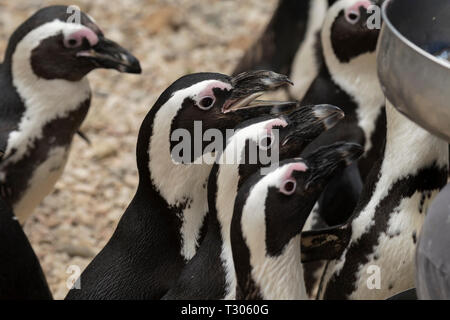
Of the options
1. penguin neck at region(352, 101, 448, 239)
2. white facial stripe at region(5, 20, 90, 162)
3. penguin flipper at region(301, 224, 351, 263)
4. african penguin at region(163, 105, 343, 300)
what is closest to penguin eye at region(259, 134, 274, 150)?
african penguin at region(163, 105, 343, 300)

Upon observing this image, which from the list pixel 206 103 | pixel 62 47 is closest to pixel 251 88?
pixel 206 103

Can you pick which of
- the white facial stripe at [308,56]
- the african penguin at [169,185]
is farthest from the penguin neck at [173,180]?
the white facial stripe at [308,56]

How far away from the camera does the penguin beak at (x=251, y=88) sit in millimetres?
1696

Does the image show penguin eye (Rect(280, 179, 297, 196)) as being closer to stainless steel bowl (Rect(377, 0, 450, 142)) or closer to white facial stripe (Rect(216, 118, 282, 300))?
white facial stripe (Rect(216, 118, 282, 300))

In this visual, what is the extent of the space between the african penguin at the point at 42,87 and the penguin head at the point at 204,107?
462 millimetres

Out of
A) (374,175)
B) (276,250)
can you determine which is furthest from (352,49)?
(276,250)

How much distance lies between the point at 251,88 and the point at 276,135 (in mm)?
159

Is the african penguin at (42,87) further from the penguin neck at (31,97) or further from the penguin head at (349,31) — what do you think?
the penguin head at (349,31)

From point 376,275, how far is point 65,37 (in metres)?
0.92

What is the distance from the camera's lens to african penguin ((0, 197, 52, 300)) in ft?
5.18

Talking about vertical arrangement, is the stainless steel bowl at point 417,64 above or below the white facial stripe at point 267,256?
above

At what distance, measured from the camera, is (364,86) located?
213 centimetres

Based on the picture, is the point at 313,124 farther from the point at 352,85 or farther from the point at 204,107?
the point at 352,85
